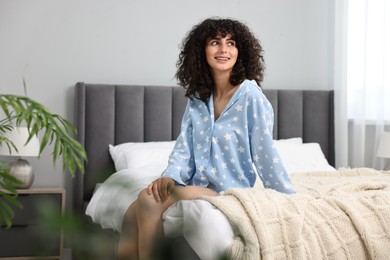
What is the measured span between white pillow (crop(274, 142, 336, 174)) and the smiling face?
4.84ft

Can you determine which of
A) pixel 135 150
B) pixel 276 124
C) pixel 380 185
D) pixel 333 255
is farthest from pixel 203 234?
pixel 276 124

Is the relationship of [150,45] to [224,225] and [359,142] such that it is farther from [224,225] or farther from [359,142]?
[224,225]

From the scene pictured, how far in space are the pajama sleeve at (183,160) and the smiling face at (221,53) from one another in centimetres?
23

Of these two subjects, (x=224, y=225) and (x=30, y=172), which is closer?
(x=224, y=225)

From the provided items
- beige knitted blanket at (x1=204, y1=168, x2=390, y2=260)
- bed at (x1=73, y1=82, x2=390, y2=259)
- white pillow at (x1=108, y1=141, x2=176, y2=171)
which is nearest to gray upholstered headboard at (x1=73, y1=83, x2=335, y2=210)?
bed at (x1=73, y1=82, x2=390, y2=259)

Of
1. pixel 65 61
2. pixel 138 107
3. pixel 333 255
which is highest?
pixel 65 61

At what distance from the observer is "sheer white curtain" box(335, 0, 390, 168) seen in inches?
172

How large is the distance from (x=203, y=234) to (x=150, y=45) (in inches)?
111

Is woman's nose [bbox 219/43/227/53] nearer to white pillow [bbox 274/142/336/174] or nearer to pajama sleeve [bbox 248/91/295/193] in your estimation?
pajama sleeve [bbox 248/91/295/193]

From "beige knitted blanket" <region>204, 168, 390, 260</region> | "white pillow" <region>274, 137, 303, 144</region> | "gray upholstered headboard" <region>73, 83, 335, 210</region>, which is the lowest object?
"beige knitted blanket" <region>204, 168, 390, 260</region>

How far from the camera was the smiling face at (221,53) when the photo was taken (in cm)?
250

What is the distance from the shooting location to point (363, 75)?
445cm

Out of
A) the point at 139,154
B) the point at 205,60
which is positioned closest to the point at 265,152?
the point at 205,60

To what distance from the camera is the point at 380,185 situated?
2688mm
